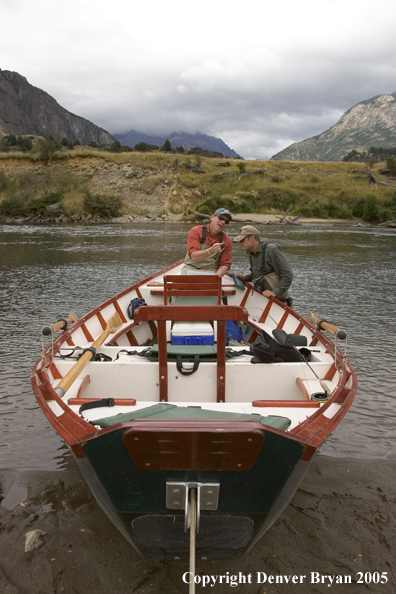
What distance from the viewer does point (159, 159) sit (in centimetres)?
6675

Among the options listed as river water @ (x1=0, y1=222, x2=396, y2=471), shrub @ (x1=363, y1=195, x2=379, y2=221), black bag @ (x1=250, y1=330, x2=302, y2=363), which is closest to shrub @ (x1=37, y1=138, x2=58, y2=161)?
river water @ (x1=0, y1=222, x2=396, y2=471)

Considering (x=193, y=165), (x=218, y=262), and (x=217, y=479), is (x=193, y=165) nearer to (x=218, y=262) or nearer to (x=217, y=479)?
(x=218, y=262)

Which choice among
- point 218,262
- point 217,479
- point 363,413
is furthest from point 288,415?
point 218,262

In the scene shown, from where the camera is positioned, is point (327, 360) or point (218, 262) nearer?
point (327, 360)

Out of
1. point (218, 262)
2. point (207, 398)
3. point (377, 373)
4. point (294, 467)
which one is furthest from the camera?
point (218, 262)

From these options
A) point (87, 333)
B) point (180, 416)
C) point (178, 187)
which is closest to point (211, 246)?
point (87, 333)

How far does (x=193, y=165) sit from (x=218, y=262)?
60.5 metres

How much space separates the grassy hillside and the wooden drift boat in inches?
1863

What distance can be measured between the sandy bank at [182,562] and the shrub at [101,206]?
4848cm

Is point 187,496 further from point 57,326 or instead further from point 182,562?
point 57,326

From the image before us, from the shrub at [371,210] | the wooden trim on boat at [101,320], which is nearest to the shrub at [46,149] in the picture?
the shrub at [371,210]

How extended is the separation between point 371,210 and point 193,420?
53907mm

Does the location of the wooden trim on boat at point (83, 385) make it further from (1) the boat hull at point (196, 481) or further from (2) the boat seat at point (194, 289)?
(2) the boat seat at point (194, 289)

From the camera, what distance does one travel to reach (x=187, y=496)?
2.43 meters
